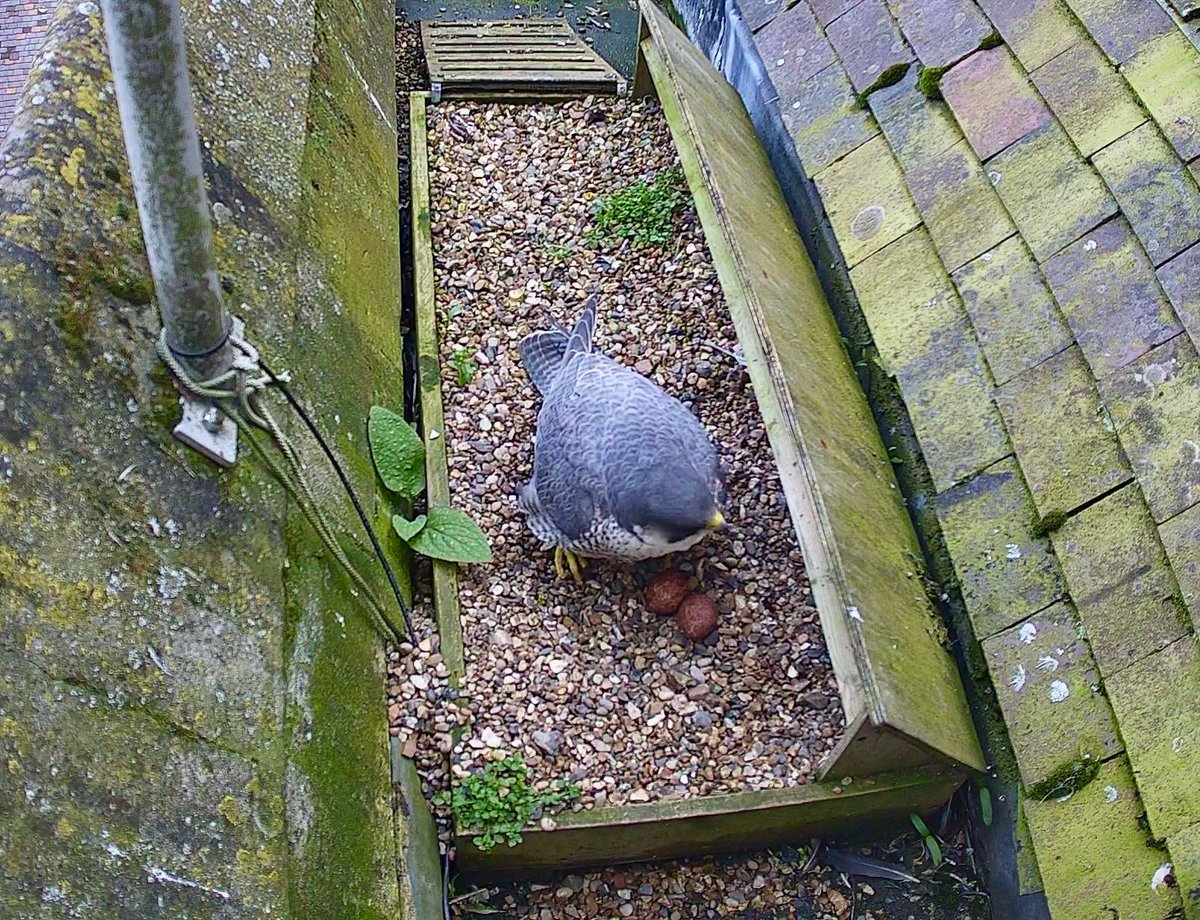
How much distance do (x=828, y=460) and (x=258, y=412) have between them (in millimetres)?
1397

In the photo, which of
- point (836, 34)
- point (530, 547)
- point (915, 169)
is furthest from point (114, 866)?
point (836, 34)

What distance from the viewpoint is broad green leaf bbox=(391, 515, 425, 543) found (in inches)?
116

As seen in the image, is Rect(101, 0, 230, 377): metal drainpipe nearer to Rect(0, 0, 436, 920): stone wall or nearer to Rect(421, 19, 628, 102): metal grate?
Rect(0, 0, 436, 920): stone wall

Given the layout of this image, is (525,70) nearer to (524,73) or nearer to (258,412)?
(524,73)

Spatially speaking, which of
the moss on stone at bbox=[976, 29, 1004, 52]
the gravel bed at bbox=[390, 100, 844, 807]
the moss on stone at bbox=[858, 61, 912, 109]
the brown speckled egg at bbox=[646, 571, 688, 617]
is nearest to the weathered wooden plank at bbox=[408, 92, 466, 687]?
the gravel bed at bbox=[390, 100, 844, 807]

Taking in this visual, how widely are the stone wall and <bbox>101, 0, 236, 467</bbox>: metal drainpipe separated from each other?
0.09m

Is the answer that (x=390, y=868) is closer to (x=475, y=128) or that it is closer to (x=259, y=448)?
(x=259, y=448)

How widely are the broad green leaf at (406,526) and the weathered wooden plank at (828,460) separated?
3.34 feet

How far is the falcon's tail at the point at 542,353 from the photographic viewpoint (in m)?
3.47

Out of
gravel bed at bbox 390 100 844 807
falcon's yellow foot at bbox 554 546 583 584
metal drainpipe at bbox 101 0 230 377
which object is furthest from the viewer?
falcon's yellow foot at bbox 554 546 583 584

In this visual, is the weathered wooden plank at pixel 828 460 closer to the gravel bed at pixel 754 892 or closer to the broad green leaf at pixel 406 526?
the gravel bed at pixel 754 892

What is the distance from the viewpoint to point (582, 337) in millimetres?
3395

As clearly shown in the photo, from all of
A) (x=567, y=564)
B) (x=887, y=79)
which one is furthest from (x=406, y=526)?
(x=887, y=79)

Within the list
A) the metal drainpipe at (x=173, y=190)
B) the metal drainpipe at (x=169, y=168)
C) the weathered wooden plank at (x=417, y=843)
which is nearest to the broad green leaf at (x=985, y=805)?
the weathered wooden plank at (x=417, y=843)
